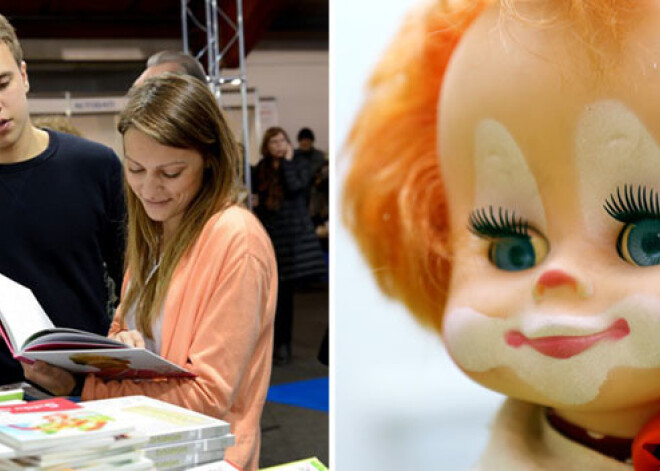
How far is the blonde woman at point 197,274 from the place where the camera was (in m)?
1.31

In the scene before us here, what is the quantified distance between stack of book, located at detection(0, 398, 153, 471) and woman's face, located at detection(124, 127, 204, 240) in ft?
1.44

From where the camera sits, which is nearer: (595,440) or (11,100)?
(595,440)

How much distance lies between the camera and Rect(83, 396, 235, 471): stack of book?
1096 millimetres

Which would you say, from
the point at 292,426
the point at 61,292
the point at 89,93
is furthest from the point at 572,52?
the point at 89,93

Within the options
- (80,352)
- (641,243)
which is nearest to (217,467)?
(80,352)

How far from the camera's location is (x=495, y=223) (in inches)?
33.8

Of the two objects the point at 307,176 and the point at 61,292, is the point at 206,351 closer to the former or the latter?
the point at 61,292

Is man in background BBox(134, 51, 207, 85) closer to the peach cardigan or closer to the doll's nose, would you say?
the peach cardigan

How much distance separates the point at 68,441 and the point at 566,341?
0.60 meters

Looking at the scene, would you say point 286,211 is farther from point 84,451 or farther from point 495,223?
point 495,223

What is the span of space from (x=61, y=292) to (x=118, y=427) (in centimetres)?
92

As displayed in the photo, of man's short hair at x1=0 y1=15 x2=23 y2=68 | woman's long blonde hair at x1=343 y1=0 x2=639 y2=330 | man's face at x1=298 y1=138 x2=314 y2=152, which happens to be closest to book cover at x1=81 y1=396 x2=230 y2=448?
woman's long blonde hair at x1=343 y1=0 x2=639 y2=330

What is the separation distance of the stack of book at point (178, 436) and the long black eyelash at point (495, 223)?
478 mm

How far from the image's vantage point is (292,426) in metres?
3.95
